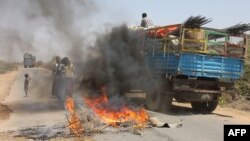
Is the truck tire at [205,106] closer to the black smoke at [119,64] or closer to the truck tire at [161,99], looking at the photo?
the truck tire at [161,99]

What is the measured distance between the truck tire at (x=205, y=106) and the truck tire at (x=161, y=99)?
4.69 feet

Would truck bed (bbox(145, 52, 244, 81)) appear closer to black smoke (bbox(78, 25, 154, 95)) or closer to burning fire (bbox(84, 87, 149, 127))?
black smoke (bbox(78, 25, 154, 95))

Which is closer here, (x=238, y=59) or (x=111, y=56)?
(x=238, y=59)

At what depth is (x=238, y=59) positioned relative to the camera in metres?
13.2

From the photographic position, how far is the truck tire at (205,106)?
14151mm

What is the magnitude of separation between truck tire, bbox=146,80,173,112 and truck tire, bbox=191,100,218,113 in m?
1.43

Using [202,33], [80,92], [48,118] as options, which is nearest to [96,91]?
[80,92]

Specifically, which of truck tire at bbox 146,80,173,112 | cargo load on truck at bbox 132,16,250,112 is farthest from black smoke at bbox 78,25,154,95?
cargo load on truck at bbox 132,16,250,112

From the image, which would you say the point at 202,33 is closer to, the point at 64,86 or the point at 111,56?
the point at 111,56

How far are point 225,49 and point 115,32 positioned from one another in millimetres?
4490

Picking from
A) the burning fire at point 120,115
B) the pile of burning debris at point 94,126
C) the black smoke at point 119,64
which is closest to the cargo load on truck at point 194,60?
the black smoke at point 119,64

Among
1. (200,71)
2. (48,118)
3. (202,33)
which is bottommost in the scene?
(48,118)

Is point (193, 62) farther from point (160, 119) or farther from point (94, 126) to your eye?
point (94, 126)

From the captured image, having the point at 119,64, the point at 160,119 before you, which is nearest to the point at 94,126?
the point at 160,119
